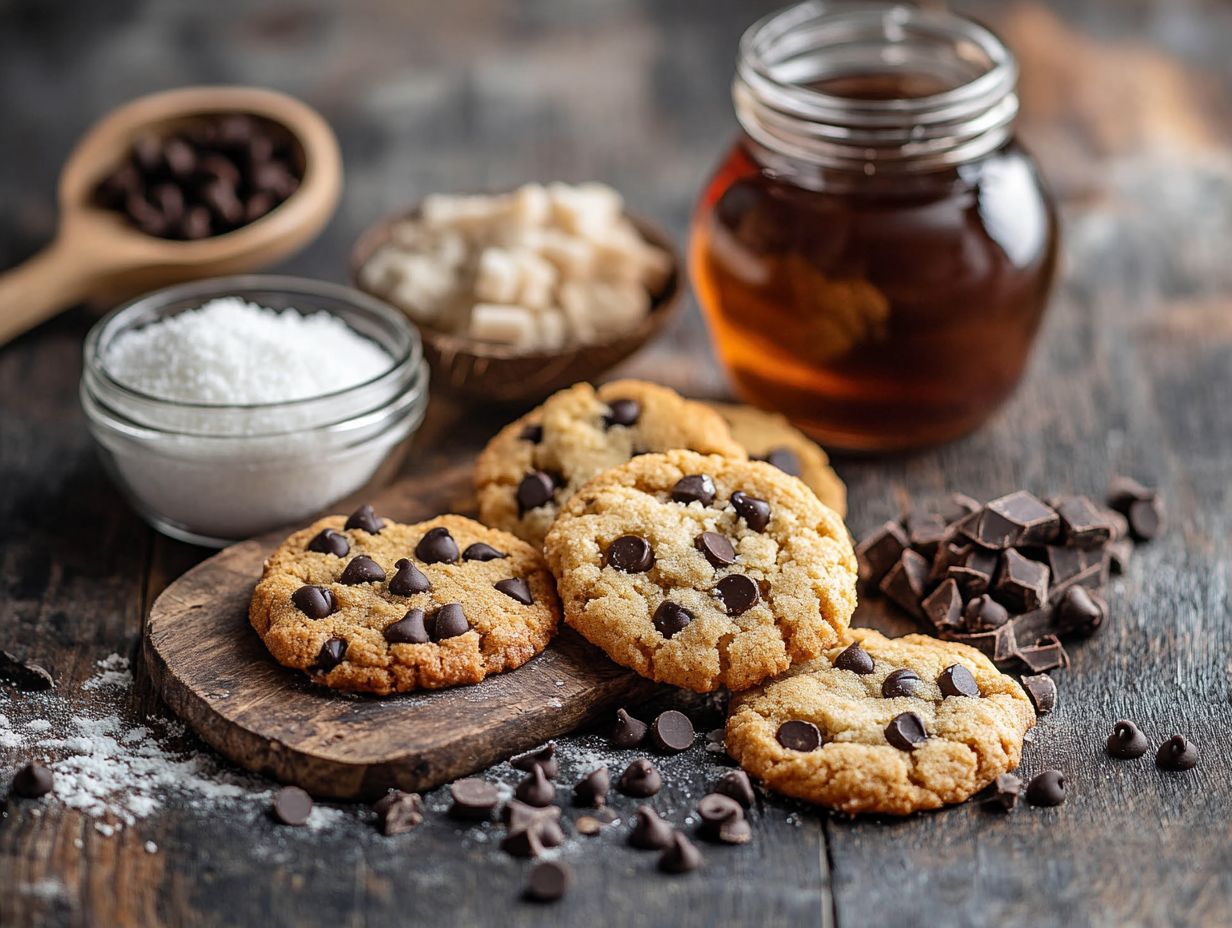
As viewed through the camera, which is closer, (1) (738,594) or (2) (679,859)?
(2) (679,859)

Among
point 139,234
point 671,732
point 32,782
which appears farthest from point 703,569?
point 139,234

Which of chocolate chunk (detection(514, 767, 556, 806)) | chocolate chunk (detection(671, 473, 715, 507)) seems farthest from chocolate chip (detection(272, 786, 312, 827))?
chocolate chunk (detection(671, 473, 715, 507))

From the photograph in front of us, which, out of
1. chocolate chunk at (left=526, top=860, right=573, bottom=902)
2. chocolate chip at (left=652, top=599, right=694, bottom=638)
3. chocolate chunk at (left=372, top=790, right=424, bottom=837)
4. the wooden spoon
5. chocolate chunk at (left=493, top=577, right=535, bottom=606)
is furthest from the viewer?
the wooden spoon

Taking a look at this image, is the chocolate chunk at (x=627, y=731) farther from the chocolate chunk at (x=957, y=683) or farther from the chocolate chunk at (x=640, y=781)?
the chocolate chunk at (x=957, y=683)

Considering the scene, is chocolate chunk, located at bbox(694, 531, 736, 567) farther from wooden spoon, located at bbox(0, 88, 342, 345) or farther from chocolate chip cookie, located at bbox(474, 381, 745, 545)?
wooden spoon, located at bbox(0, 88, 342, 345)

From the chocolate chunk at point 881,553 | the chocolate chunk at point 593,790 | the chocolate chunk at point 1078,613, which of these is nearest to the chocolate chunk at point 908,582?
the chocolate chunk at point 881,553

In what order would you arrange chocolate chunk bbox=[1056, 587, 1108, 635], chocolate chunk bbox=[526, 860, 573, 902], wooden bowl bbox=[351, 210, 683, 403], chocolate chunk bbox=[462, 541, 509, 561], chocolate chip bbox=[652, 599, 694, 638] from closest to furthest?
chocolate chunk bbox=[526, 860, 573, 902] < chocolate chip bbox=[652, 599, 694, 638] < chocolate chunk bbox=[462, 541, 509, 561] < chocolate chunk bbox=[1056, 587, 1108, 635] < wooden bowl bbox=[351, 210, 683, 403]

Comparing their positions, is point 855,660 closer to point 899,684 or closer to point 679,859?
point 899,684
